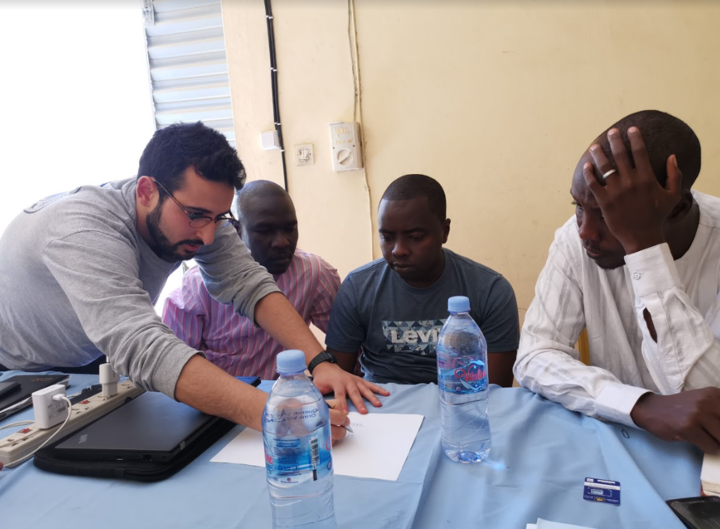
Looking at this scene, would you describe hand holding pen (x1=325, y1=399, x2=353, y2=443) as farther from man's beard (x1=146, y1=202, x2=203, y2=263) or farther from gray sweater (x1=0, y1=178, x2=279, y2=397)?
man's beard (x1=146, y1=202, x2=203, y2=263)

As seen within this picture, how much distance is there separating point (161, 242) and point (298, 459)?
36.8 inches

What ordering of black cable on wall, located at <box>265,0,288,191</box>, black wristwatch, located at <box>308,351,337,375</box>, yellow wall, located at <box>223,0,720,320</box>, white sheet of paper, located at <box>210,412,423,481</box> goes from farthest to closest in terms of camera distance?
black cable on wall, located at <box>265,0,288,191</box> → yellow wall, located at <box>223,0,720,320</box> → black wristwatch, located at <box>308,351,337,375</box> → white sheet of paper, located at <box>210,412,423,481</box>

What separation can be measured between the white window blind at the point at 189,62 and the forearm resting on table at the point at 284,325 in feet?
4.93

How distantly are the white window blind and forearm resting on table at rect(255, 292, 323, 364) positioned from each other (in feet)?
4.93

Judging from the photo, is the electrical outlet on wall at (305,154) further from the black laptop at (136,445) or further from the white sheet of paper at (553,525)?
the white sheet of paper at (553,525)

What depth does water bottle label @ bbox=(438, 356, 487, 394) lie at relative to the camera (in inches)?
40.5

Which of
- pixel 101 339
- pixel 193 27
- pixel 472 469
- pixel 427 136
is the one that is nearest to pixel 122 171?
pixel 193 27

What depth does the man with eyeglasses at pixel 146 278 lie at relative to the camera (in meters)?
1.03

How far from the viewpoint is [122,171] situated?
2.84 meters

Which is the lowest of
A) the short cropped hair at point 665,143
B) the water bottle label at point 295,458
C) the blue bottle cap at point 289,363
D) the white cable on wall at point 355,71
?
the water bottle label at point 295,458

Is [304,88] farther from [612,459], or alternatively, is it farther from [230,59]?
[612,459]

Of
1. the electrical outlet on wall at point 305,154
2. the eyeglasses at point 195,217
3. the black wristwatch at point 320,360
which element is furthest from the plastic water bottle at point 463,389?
the electrical outlet on wall at point 305,154

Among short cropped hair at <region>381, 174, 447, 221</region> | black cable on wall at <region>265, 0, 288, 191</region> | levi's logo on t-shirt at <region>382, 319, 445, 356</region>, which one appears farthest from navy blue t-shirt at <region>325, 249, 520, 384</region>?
black cable on wall at <region>265, 0, 288, 191</region>

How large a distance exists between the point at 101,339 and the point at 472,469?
2.66ft
